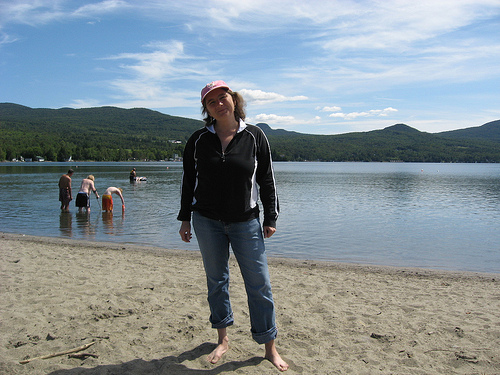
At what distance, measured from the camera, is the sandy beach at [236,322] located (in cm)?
347

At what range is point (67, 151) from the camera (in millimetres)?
137875

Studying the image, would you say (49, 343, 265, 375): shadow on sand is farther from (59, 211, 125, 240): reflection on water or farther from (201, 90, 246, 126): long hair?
(59, 211, 125, 240): reflection on water

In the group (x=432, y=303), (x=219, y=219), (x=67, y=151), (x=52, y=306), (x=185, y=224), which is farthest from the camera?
(x=67, y=151)

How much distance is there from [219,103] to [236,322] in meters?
2.48

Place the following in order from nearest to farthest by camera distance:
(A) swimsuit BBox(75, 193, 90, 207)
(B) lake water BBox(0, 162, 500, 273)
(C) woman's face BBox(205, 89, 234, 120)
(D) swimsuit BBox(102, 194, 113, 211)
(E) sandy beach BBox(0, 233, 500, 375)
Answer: (C) woman's face BBox(205, 89, 234, 120), (E) sandy beach BBox(0, 233, 500, 375), (B) lake water BBox(0, 162, 500, 273), (A) swimsuit BBox(75, 193, 90, 207), (D) swimsuit BBox(102, 194, 113, 211)

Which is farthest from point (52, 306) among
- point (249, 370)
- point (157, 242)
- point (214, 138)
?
point (157, 242)

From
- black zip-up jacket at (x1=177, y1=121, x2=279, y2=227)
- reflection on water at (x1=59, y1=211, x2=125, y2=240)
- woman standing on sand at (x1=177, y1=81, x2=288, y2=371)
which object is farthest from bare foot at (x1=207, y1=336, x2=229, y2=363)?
reflection on water at (x1=59, y1=211, x2=125, y2=240)

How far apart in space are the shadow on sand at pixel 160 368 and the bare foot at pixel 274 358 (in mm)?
93

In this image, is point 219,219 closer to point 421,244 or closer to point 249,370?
point 249,370

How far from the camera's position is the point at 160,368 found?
3.35 metres

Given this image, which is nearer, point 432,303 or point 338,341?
point 338,341

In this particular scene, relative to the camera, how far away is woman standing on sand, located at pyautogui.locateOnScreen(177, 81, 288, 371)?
10.6ft

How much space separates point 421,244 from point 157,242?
26.0 feet

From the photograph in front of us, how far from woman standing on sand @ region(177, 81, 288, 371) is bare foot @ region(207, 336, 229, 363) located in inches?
0.6
